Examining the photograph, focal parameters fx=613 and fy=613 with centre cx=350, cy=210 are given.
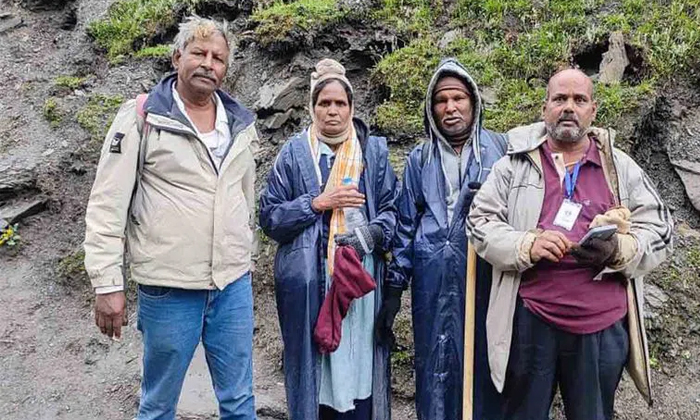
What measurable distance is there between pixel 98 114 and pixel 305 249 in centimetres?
554

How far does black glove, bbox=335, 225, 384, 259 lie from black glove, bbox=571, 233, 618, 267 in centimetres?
107

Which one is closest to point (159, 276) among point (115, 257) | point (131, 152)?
point (115, 257)

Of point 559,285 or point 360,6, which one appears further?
point 360,6

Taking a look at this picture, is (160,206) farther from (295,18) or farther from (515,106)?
(295,18)

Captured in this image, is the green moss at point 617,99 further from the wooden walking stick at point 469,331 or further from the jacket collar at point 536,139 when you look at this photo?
the wooden walking stick at point 469,331

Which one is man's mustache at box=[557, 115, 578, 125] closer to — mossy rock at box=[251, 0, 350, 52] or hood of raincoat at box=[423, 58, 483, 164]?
hood of raincoat at box=[423, 58, 483, 164]

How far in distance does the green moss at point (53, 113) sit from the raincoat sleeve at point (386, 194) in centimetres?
590

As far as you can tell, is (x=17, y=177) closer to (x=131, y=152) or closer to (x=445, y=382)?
(x=131, y=152)

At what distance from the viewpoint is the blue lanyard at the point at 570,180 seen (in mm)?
2963

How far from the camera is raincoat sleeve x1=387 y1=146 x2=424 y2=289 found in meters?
3.47

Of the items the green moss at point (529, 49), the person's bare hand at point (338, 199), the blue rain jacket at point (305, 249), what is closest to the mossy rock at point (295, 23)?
the green moss at point (529, 49)

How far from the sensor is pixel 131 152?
293cm

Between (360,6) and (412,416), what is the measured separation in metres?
5.33

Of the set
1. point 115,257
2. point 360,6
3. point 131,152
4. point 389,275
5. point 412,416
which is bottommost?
Answer: point 412,416
